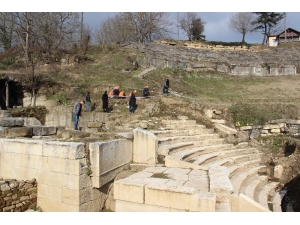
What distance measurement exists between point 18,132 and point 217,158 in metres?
6.02

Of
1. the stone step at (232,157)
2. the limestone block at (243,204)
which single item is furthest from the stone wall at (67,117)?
the limestone block at (243,204)

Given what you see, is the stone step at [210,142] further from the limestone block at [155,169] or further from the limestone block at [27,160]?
the limestone block at [27,160]

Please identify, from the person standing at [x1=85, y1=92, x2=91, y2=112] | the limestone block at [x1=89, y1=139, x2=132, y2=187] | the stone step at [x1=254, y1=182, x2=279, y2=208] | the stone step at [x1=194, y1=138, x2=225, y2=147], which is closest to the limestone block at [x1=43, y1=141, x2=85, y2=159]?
the limestone block at [x1=89, y1=139, x2=132, y2=187]

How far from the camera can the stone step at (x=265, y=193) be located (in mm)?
6363

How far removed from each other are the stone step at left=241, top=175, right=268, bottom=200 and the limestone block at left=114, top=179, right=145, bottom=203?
9.63 feet

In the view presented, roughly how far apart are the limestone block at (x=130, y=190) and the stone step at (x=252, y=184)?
2935 millimetres

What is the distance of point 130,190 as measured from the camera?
16.4 feet

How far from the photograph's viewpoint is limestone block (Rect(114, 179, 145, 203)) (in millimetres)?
4901

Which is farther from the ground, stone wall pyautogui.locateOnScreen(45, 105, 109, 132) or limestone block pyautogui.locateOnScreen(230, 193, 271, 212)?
stone wall pyautogui.locateOnScreen(45, 105, 109, 132)

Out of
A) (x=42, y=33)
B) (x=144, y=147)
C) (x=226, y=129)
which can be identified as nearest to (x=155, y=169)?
(x=144, y=147)

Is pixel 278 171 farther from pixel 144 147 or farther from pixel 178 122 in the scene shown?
pixel 144 147

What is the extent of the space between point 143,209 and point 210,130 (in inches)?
266

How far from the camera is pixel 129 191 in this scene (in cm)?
500

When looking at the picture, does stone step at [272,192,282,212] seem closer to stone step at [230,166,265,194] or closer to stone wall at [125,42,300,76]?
stone step at [230,166,265,194]
